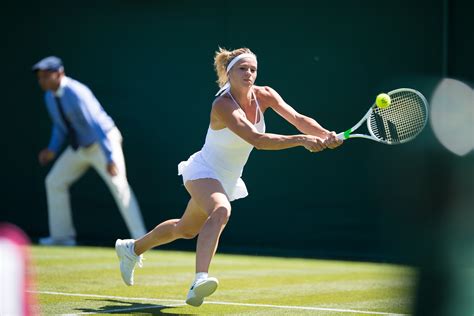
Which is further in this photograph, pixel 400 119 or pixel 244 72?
pixel 400 119

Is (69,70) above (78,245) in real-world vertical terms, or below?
above

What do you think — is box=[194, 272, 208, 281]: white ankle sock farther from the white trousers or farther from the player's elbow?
the white trousers

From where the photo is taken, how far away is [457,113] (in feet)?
41.3

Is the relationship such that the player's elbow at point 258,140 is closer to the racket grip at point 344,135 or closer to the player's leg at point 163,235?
the racket grip at point 344,135

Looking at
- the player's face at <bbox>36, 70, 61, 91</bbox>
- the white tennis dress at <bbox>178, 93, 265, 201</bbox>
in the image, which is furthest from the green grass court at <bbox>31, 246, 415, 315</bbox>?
the player's face at <bbox>36, 70, 61, 91</bbox>

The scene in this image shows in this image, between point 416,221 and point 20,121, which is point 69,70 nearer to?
point 20,121

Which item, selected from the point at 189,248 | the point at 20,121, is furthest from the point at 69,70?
the point at 189,248

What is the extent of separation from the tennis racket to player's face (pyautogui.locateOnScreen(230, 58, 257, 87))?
2.87 feet

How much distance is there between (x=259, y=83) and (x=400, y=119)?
615 centimetres

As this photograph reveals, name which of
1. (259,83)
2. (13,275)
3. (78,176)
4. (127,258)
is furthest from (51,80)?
(13,275)

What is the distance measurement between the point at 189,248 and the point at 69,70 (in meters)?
3.35

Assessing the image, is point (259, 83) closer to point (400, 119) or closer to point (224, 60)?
point (224, 60)

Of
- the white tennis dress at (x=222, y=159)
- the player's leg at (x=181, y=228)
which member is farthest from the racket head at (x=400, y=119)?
the player's leg at (x=181, y=228)

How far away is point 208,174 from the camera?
7098mm
